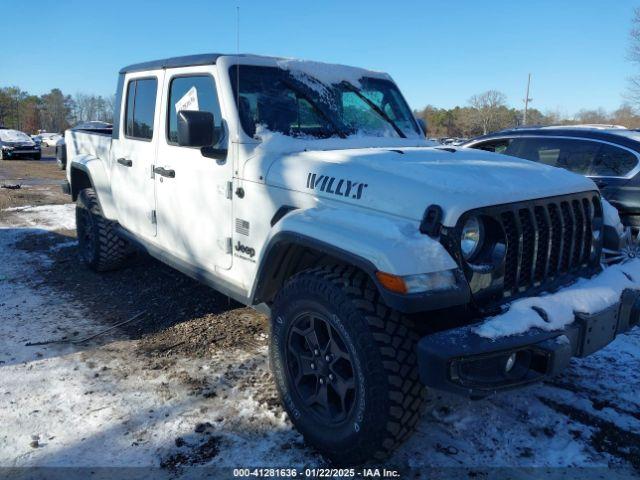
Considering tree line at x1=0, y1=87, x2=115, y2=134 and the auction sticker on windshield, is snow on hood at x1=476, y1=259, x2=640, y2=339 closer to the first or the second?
the auction sticker on windshield

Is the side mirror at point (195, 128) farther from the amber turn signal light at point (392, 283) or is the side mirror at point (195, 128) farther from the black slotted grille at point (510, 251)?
the black slotted grille at point (510, 251)

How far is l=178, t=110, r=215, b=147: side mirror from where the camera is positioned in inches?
125

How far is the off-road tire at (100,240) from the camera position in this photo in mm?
5547

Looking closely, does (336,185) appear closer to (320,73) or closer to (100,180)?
(320,73)

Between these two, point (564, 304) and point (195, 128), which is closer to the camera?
point (564, 304)

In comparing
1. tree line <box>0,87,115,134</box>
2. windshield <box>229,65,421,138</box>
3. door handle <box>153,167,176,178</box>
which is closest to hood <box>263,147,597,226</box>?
windshield <box>229,65,421,138</box>

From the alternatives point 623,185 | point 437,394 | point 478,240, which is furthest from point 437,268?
point 623,185

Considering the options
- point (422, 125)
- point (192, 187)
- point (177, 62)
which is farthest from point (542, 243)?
point (177, 62)

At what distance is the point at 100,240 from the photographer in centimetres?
557

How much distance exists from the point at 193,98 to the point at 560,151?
14.6ft

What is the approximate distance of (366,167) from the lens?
2.85 metres

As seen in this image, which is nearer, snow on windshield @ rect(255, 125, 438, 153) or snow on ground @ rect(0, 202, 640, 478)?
snow on ground @ rect(0, 202, 640, 478)

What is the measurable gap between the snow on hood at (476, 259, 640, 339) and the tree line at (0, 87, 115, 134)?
301ft

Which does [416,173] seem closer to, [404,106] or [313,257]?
[313,257]
